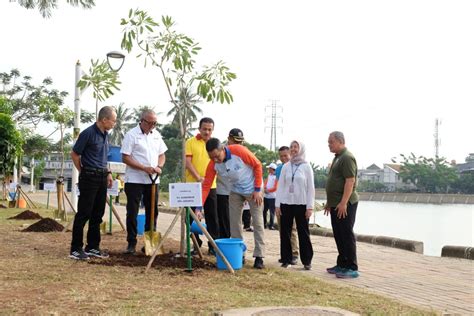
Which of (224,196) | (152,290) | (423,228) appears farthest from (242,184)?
(423,228)

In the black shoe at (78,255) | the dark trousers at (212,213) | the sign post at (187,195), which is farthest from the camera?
the dark trousers at (212,213)

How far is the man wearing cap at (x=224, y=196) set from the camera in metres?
6.69

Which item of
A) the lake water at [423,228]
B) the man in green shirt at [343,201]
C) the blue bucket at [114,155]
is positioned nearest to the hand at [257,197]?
the man in green shirt at [343,201]

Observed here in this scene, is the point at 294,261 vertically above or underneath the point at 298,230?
underneath

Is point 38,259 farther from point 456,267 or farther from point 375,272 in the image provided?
point 456,267

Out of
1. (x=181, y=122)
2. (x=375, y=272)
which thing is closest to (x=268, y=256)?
(x=375, y=272)

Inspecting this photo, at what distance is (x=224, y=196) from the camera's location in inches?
275

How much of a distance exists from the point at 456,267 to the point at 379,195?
82500 millimetres

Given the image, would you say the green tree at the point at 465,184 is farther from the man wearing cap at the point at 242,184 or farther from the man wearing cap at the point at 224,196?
the man wearing cap at the point at 242,184

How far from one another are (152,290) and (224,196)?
8.07 ft

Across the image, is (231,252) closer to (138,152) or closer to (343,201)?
(343,201)

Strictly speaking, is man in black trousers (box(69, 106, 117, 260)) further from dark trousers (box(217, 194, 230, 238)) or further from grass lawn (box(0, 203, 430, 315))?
dark trousers (box(217, 194, 230, 238))

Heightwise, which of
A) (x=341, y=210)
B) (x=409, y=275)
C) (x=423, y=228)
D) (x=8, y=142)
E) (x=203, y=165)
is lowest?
(x=423, y=228)

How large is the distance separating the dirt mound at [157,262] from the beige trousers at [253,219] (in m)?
0.52
